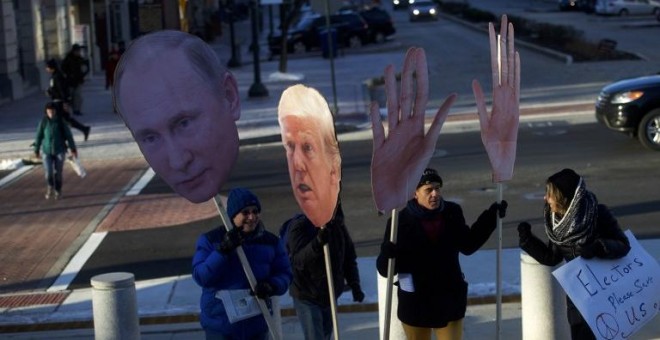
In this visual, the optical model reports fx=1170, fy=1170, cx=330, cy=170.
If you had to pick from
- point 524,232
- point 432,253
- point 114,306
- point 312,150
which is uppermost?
point 312,150

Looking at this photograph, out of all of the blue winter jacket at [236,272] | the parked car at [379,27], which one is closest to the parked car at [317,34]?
the parked car at [379,27]

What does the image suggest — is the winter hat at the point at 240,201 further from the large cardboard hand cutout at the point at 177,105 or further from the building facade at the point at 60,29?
the building facade at the point at 60,29

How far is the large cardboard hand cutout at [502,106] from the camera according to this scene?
6082 millimetres

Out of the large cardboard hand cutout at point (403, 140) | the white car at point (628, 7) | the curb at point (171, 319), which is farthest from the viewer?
the white car at point (628, 7)

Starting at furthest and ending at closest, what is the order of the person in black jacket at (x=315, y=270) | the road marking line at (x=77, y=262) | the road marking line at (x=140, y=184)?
the road marking line at (x=140, y=184) < the road marking line at (x=77, y=262) < the person in black jacket at (x=315, y=270)

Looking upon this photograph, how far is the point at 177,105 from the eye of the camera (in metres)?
5.31

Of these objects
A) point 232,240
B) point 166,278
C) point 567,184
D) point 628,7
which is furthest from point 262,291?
point 628,7

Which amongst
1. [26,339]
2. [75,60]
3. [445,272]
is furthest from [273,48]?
[445,272]

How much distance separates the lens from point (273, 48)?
1794 inches

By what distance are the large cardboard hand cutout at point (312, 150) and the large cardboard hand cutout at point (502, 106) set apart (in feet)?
2.95

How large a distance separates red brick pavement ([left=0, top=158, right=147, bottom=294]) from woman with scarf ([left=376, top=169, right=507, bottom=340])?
5849mm

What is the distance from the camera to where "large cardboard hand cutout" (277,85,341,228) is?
5566mm

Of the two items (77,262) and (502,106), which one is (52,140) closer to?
(77,262)

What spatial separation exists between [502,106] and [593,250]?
1.00m
